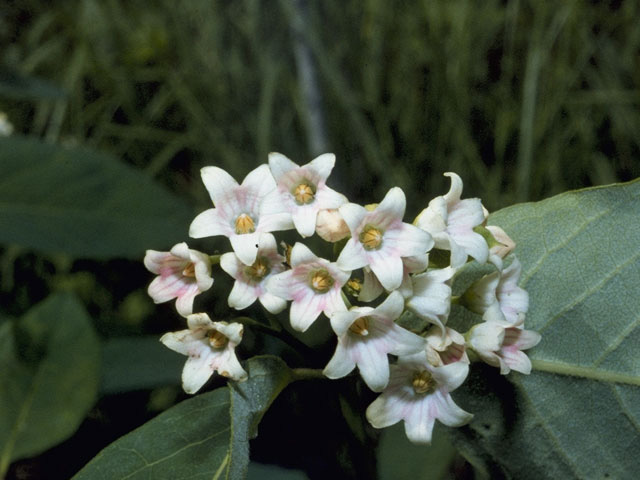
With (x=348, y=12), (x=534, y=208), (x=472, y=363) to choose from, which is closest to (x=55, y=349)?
(x=472, y=363)

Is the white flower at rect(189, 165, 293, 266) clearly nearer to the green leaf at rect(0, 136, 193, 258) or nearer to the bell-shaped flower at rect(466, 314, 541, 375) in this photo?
the bell-shaped flower at rect(466, 314, 541, 375)

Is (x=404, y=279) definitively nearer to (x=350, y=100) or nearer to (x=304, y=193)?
(x=304, y=193)

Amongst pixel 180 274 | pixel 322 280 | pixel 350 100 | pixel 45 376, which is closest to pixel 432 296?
pixel 322 280

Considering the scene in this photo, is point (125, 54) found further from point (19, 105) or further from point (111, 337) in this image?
point (111, 337)

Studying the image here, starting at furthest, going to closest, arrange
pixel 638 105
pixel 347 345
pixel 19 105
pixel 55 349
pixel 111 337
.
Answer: pixel 19 105, pixel 638 105, pixel 111 337, pixel 55 349, pixel 347 345

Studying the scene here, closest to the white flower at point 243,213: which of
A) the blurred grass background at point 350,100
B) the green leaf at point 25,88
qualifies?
the blurred grass background at point 350,100

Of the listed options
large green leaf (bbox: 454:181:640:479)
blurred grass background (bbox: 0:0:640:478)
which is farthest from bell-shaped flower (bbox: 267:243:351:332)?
blurred grass background (bbox: 0:0:640:478)

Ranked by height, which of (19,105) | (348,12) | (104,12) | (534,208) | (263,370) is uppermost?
(534,208)
